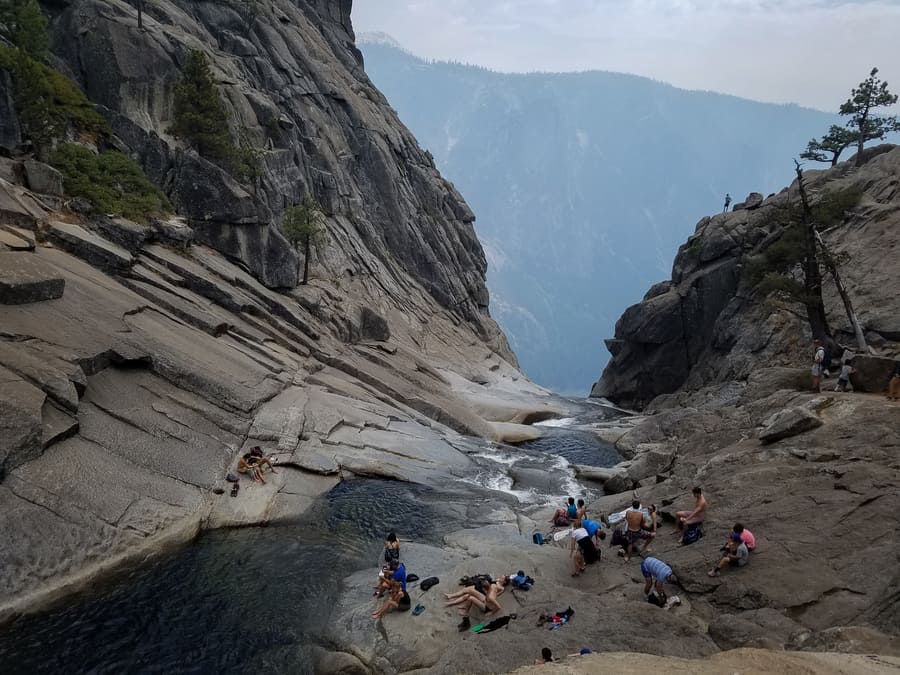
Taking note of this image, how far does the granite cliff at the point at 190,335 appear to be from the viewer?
2159cm

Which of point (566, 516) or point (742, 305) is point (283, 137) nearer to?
point (742, 305)

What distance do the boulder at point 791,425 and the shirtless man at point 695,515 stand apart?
22.0ft

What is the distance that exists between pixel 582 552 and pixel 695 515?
4608 millimetres

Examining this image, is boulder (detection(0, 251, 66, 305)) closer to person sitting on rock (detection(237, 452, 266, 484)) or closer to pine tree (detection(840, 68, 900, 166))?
person sitting on rock (detection(237, 452, 266, 484))

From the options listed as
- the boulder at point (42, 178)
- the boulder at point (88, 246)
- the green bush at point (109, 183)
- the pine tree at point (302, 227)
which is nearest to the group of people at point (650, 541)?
the boulder at point (88, 246)

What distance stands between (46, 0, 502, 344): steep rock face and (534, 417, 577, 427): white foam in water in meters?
29.8

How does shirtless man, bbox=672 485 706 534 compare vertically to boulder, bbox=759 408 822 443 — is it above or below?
below

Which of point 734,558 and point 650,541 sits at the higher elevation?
point 650,541

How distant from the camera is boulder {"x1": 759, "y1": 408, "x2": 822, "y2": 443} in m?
24.6

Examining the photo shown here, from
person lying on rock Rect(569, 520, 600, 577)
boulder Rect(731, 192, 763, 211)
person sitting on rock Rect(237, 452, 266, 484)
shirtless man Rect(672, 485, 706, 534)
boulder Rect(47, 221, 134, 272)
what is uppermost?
boulder Rect(731, 192, 763, 211)

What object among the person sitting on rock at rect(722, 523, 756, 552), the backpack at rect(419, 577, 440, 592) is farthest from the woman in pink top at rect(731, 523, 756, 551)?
the backpack at rect(419, 577, 440, 592)

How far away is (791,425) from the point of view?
24969mm

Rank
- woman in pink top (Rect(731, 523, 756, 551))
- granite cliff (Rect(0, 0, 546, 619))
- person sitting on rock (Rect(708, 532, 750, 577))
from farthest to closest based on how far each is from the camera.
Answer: granite cliff (Rect(0, 0, 546, 619)) → woman in pink top (Rect(731, 523, 756, 551)) → person sitting on rock (Rect(708, 532, 750, 577))

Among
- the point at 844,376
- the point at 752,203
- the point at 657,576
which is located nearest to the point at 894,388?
the point at 844,376
